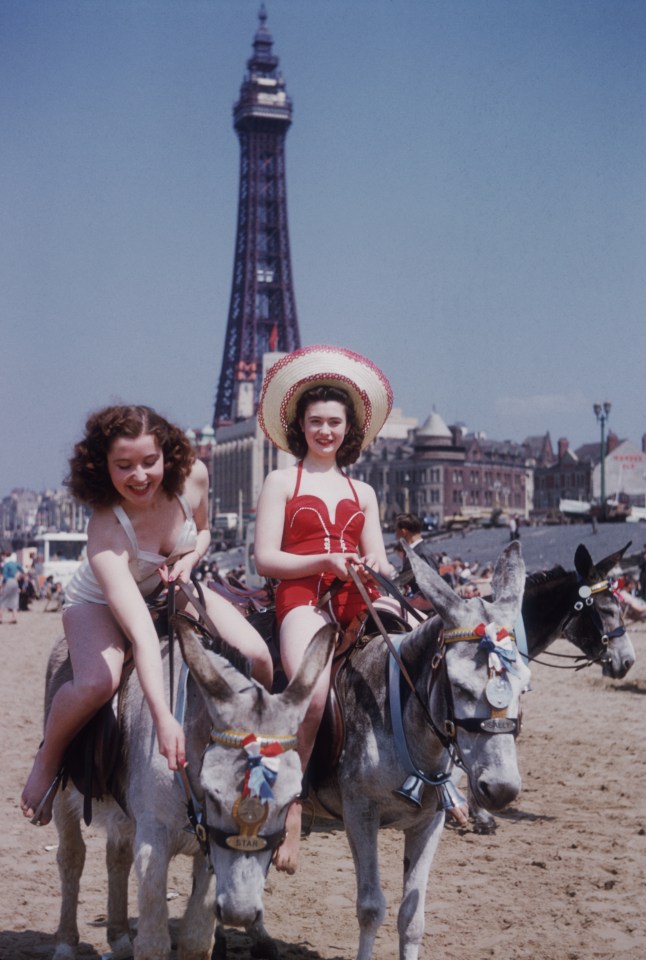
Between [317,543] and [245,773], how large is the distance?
73.4 inches

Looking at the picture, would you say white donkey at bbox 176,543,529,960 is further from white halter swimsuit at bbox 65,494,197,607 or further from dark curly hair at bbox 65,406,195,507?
dark curly hair at bbox 65,406,195,507

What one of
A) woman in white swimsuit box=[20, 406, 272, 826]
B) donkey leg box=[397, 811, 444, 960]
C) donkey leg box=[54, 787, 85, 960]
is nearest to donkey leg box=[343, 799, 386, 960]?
donkey leg box=[397, 811, 444, 960]

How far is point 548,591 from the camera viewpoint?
8734mm

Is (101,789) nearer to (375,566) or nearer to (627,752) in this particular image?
(375,566)

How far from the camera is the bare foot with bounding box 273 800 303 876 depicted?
4.26m

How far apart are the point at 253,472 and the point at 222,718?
190 m

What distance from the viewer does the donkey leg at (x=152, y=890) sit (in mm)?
4551

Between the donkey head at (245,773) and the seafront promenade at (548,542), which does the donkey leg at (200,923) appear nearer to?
the donkey head at (245,773)

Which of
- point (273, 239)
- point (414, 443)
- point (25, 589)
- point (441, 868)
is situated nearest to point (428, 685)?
point (441, 868)

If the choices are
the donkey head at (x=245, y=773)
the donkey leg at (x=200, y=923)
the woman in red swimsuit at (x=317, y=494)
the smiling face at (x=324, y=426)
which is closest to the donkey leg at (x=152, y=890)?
the donkey leg at (x=200, y=923)

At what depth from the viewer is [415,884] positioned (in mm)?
5289

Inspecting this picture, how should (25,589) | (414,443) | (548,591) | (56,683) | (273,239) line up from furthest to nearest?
1. (273,239)
2. (414,443)
3. (25,589)
4. (548,591)
5. (56,683)

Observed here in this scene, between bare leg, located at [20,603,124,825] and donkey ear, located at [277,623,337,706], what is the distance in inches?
41.8

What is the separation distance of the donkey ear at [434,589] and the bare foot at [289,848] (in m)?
1.05
